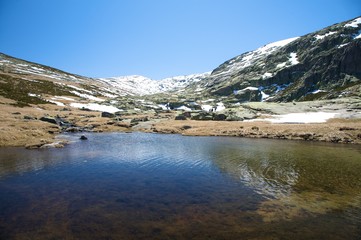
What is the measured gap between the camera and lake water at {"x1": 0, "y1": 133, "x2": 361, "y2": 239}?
522 inches

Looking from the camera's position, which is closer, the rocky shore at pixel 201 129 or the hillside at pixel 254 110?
the rocky shore at pixel 201 129

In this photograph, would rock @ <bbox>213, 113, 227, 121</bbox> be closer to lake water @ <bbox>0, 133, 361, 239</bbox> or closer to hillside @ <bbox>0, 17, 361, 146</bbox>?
hillside @ <bbox>0, 17, 361, 146</bbox>

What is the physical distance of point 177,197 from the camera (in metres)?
18.4

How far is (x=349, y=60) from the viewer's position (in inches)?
6265

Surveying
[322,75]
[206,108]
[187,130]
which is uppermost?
[322,75]

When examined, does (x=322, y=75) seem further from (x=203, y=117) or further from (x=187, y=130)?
(x=187, y=130)

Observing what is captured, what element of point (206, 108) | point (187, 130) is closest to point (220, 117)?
point (187, 130)

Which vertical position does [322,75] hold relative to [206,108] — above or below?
above

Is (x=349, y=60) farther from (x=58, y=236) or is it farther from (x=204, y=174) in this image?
(x=58, y=236)

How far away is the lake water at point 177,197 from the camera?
522 inches

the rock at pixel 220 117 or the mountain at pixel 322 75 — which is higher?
the mountain at pixel 322 75

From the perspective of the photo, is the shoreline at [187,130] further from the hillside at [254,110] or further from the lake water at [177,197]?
the lake water at [177,197]

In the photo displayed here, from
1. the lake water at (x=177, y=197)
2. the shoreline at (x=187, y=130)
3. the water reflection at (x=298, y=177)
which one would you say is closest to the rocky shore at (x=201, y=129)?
the shoreline at (x=187, y=130)

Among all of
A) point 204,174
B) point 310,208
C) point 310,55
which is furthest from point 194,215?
point 310,55
